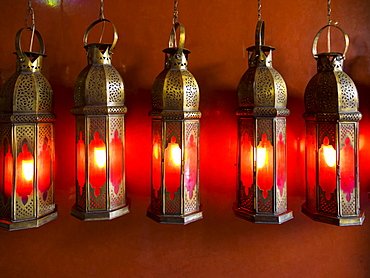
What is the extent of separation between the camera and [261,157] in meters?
1.49

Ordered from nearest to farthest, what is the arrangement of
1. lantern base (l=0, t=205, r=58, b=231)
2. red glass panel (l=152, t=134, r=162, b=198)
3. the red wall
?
1. lantern base (l=0, t=205, r=58, b=231)
2. red glass panel (l=152, t=134, r=162, b=198)
3. the red wall

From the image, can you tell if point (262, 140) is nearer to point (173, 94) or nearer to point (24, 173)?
point (173, 94)

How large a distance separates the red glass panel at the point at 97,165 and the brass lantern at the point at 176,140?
0.85 feet

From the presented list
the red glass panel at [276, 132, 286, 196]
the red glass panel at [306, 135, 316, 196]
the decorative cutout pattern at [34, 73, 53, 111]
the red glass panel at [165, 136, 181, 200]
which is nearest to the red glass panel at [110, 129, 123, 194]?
the red glass panel at [165, 136, 181, 200]

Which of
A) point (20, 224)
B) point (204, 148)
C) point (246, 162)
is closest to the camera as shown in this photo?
point (20, 224)

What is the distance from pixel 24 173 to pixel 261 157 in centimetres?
113

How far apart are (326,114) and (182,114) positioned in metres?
0.68

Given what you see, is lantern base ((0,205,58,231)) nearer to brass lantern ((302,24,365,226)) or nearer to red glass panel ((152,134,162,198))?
red glass panel ((152,134,162,198))

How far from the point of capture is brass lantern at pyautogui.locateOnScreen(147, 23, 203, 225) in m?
1.45

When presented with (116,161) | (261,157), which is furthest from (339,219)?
(116,161)

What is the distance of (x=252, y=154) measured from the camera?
149 cm

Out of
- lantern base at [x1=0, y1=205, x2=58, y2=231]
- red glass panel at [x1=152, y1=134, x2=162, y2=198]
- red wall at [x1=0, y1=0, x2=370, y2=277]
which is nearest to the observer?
lantern base at [x1=0, y1=205, x2=58, y2=231]

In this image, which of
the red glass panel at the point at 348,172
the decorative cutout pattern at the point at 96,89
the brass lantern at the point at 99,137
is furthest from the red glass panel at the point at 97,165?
the red glass panel at the point at 348,172

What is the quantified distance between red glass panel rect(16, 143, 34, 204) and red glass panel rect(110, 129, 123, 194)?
368 mm
